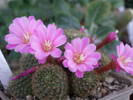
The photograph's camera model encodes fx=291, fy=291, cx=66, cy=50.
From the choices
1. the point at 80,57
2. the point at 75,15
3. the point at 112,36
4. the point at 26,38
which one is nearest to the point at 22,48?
the point at 26,38

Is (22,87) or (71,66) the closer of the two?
(71,66)

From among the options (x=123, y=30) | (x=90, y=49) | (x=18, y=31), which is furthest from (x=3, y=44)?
(x=123, y=30)

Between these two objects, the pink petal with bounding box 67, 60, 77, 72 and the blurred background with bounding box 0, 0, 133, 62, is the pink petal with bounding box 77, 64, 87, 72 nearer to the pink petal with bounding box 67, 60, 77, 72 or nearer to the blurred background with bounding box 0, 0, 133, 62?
the pink petal with bounding box 67, 60, 77, 72

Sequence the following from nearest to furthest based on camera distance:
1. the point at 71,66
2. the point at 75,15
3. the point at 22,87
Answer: the point at 71,66, the point at 22,87, the point at 75,15

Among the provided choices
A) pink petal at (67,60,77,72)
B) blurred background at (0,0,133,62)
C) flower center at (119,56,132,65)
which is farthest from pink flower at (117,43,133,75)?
blurred background at (0,0,133,62)

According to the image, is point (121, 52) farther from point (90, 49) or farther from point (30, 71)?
point (30, 71)

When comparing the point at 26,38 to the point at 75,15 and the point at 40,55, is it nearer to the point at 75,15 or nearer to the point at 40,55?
the point at 40,55

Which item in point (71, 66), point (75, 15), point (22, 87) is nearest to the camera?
point (71, 66)
